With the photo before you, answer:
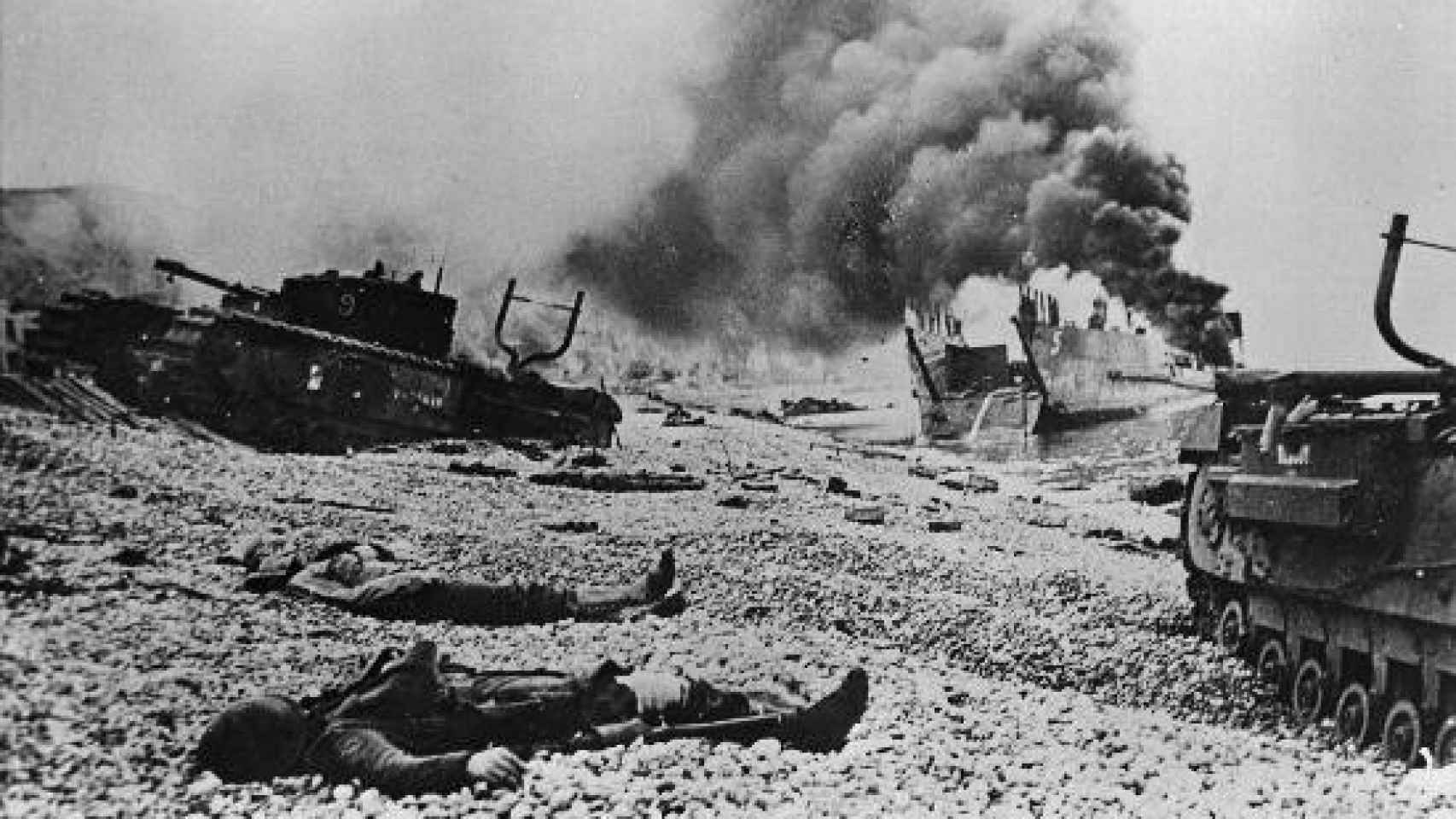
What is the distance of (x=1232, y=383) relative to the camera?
7.04 m

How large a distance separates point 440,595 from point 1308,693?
4.47m

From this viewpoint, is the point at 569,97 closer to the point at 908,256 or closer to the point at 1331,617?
the point at 908,256

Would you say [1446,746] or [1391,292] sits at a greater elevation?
[1391,292]

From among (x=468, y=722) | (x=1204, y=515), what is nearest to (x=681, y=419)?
(x=1204, y=515)

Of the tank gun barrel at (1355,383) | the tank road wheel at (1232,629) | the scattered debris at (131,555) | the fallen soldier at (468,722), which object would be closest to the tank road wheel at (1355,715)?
the tank road wheel at (1232,629)

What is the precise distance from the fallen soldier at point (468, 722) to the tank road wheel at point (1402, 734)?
8.26 feet

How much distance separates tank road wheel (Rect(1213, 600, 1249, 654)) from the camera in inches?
279

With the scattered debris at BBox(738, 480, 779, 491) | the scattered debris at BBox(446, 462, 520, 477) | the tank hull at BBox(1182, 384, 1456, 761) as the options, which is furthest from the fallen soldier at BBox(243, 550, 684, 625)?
the tank hull at BBox(1182, 384, 1456, 761)

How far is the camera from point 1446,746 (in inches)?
200

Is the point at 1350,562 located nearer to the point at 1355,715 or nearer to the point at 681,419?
the point at 1355,715

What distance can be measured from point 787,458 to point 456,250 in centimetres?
326

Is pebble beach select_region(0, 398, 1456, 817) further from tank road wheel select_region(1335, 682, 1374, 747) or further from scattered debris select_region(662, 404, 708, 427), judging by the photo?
scattered debris select_region(662, 404, 708, 427)

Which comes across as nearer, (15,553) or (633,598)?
(15,553)

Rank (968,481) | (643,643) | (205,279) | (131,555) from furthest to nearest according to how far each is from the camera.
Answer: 1. (968,481)
2. (205,279)
3. (643,643)
4. (131,555)
